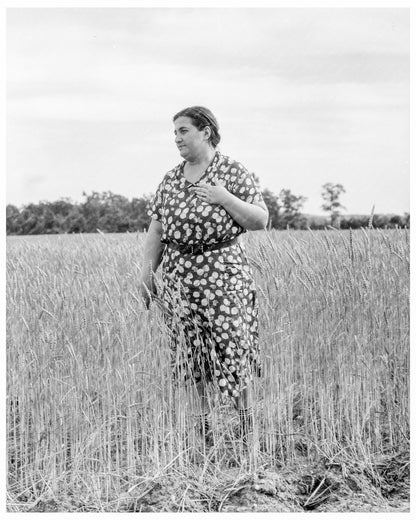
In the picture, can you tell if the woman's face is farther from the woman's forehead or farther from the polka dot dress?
the polka dot dress

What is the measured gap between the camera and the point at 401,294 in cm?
361

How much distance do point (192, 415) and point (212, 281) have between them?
57 centimetres

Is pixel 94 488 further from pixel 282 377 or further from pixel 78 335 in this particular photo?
pixel 282 377

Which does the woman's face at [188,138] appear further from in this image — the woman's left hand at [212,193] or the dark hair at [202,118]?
the woman's left hand at [212,193]

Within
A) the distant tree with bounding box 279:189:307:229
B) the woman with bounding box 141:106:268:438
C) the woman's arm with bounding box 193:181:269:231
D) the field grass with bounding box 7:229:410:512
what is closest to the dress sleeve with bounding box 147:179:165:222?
the woman with bounding box 141:106:268:438

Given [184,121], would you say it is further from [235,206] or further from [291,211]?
[291,211]

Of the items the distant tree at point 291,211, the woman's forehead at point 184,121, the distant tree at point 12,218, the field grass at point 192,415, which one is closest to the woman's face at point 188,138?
the woman's forehead at point 184,121

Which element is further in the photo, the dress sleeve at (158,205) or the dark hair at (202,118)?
the dress sleeve at (158,205)

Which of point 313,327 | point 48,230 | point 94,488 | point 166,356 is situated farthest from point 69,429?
point 48,230

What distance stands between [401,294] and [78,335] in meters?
1.66

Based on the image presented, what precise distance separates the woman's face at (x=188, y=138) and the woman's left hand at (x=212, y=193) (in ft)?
0.51

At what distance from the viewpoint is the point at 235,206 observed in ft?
9.57

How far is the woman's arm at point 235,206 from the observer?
115 inches

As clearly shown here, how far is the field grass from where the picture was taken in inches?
112
